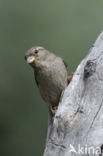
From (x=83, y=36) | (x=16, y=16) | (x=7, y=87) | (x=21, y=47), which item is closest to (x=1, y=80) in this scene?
(x=7, y=87)

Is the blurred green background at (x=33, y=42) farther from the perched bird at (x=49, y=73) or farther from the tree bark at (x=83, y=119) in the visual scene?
the tree bark at (x=83, y=119)

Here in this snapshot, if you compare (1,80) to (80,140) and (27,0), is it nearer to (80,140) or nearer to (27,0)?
(27,0)

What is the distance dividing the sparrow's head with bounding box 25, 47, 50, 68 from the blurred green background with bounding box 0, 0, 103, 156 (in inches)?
35.6

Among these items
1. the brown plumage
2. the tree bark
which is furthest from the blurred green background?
the tree bark

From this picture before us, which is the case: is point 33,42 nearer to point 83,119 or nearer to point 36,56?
point 36,56

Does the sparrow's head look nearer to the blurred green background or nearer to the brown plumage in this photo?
the brown plumage

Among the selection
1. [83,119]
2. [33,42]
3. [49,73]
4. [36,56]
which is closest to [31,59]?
[36,56]

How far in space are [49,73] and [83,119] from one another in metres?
0.70

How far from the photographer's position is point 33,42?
13.3 ft

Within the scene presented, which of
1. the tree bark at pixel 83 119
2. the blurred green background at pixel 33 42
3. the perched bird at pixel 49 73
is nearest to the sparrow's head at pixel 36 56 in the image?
the perched bird at pixel 49 73

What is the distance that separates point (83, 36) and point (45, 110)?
867 mm

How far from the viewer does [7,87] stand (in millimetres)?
4164

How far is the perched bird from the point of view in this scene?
2.98 metres

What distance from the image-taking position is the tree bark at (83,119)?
91.2 inches
